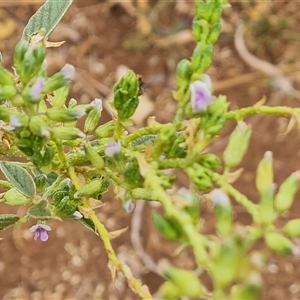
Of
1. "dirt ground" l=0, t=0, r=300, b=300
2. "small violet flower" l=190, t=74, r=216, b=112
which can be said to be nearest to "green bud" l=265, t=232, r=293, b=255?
"small violet flower" l=190, t=74, r=216, b=112

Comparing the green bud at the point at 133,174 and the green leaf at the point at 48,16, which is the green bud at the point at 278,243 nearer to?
the green bud at the point at 133,174

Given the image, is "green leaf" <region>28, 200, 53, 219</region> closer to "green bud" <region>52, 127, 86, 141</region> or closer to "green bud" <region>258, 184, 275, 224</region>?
"green bud" <region>52, 127, 86, 141</region>

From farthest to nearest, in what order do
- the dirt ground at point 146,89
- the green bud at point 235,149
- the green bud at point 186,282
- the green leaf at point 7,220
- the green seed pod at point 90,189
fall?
the dirt ground at point 146,89, the green leaf at point 7,220, the green seed pod at point 90,189, the green bud at point 235,149, the green bud at point 186,282

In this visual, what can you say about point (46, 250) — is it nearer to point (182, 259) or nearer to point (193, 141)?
point (182, 259)

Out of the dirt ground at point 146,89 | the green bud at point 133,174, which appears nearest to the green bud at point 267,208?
the green bud at point 133,174

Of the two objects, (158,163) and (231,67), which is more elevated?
(158,163)

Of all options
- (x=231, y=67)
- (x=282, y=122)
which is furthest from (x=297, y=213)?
(x=231, y=67)
